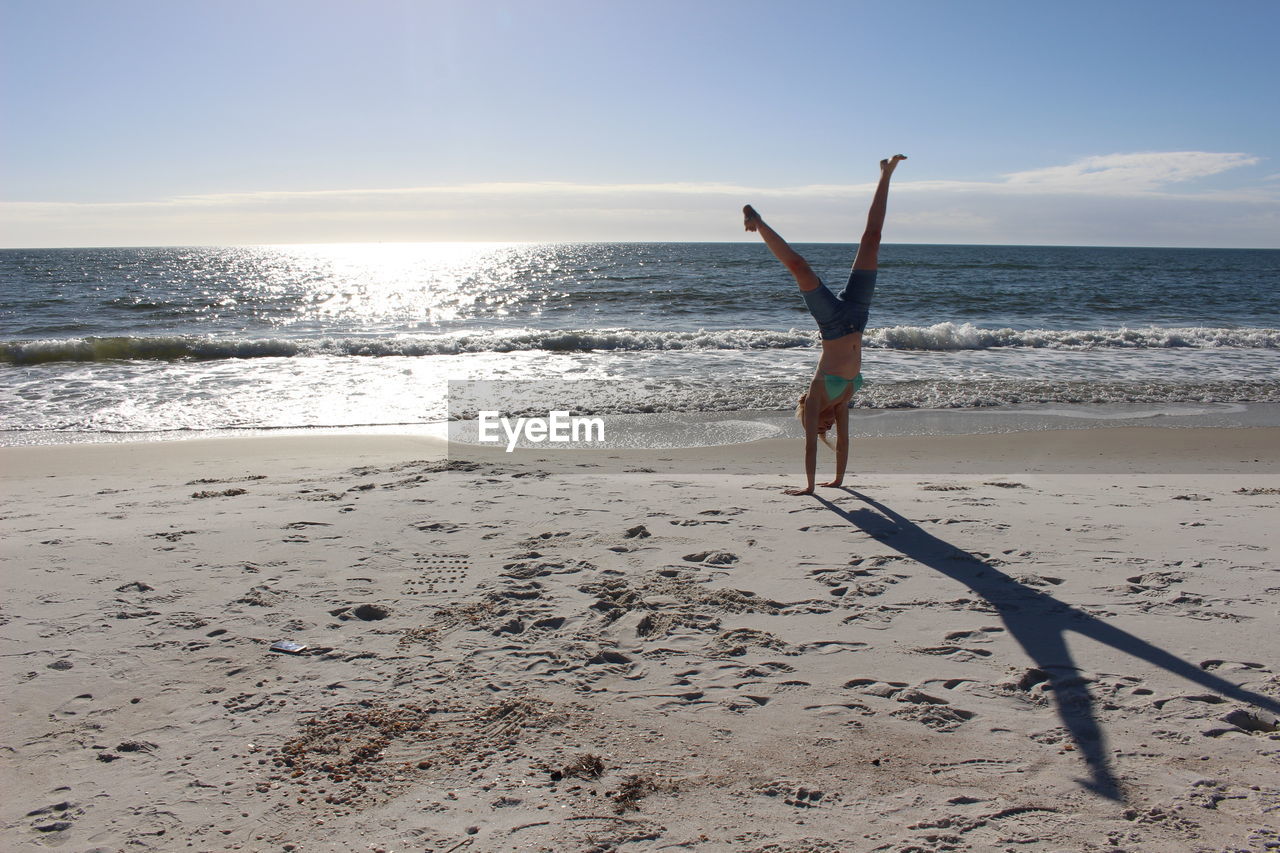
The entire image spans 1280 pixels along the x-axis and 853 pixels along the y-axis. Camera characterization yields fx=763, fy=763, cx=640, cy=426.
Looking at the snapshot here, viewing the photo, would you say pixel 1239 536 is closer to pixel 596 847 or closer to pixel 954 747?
pixel 954 747

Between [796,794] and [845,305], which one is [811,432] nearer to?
[845,305]

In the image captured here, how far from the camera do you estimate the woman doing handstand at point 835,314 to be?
4.81 metres

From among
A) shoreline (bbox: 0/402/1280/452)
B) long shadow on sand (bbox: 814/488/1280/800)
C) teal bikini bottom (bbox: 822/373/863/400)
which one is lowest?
long shadow on sand (bbox: 814/488/1280/800)

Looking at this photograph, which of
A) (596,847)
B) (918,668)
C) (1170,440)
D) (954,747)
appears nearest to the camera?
(596,847)

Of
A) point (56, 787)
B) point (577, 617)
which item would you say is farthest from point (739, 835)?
point (56, 787)

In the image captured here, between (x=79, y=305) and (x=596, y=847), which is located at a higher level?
(x=79, y=305)

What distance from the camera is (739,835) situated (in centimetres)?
210

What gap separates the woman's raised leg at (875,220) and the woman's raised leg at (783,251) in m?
0.31

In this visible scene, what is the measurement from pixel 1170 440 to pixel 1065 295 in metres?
25.9

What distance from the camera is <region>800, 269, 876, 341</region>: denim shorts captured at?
489cm

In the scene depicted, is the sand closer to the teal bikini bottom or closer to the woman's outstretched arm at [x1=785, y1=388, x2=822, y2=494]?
the woman's outstretched arm at [x1=785, y1=388, x2=822, y2=494]

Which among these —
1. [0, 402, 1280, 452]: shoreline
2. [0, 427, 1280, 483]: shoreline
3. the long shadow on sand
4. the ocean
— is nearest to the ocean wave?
the ocean

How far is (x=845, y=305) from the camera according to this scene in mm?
4965

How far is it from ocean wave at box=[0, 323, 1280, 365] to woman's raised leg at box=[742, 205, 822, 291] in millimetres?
11702
